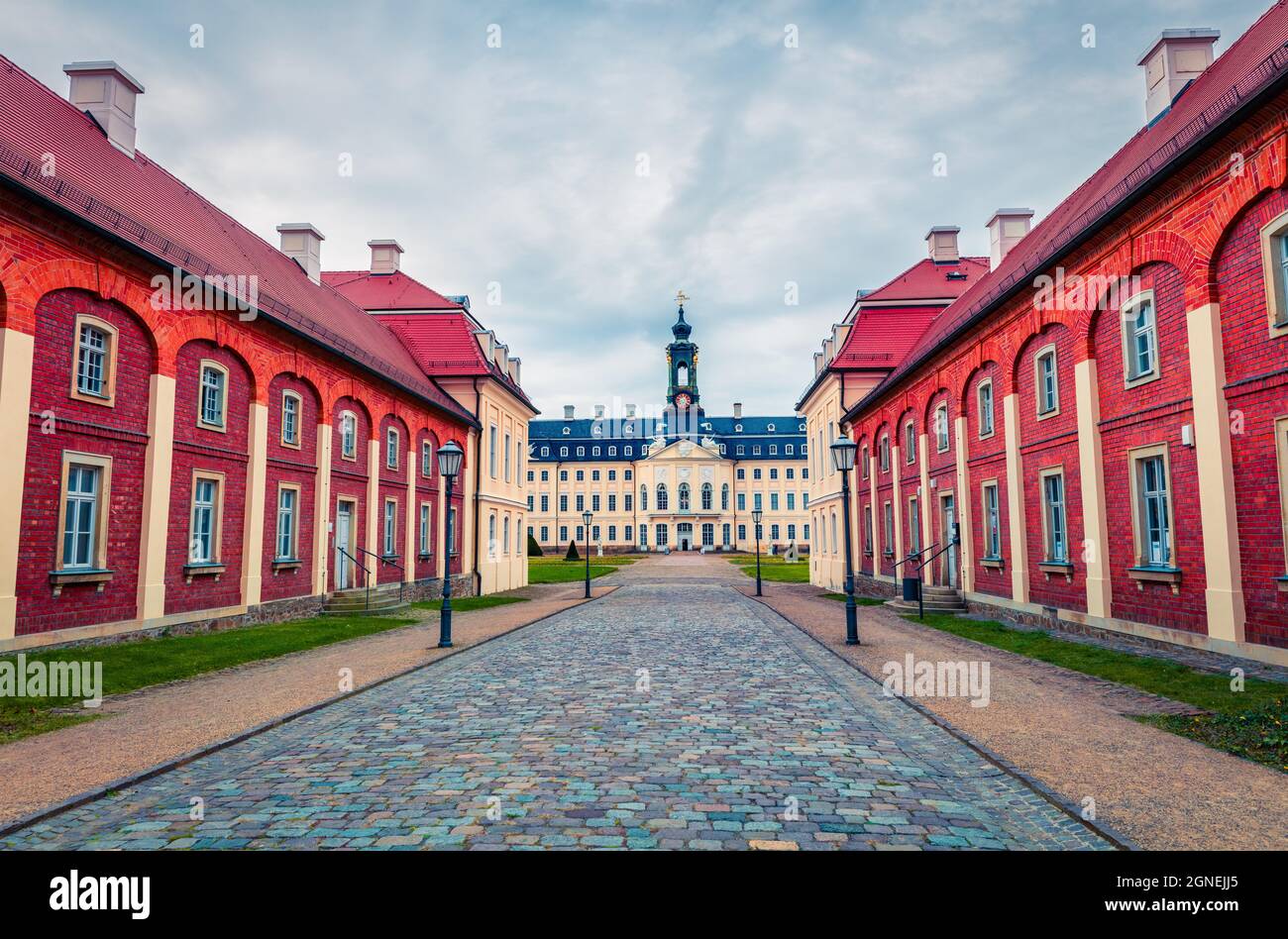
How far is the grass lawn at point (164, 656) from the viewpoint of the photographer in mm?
7980

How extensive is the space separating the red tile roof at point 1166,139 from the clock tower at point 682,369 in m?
66.9

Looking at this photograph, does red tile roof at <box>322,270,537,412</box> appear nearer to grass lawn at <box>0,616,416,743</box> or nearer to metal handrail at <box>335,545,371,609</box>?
metal handrail at <box>335,545,371,609</box>

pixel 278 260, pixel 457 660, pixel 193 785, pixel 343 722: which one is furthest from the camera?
pixel 278 260

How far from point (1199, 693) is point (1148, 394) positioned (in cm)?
578

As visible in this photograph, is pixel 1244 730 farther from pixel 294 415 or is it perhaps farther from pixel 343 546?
pixel 343 546

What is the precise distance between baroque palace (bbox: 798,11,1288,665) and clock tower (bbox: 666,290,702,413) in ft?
214

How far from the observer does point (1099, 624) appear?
1357cm

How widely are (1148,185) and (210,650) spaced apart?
56.0 feet

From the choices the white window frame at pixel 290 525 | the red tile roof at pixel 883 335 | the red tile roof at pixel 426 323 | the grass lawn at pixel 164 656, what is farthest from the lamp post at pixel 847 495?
the red tile roof at pixel 426 323

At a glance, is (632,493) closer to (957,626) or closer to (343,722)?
(957,626)

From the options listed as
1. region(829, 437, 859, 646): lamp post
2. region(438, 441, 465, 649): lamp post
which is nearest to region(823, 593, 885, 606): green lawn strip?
region(829, 437, 859, 646): lamp post

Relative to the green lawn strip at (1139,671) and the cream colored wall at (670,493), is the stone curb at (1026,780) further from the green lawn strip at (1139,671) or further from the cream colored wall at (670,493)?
the cream colored wall at (670,493)

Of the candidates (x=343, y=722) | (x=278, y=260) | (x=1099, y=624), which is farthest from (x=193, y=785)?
(x=278, y=260)

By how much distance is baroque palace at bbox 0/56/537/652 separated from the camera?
1149 cm
